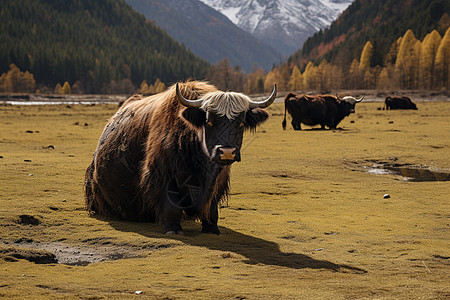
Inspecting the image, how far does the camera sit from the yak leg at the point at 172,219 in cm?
781

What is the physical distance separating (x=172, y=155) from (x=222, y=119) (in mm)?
1099

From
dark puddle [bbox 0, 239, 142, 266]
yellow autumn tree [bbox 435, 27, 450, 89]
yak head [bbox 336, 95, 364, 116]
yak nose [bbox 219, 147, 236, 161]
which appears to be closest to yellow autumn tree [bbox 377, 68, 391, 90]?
yellow autumn tree [bbox 435, 27, 450, 89]

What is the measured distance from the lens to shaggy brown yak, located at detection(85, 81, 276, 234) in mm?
7207

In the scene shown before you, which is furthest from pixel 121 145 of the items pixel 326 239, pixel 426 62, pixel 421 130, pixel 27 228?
pixel 426 62

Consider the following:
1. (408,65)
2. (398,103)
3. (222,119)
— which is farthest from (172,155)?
(408,65)

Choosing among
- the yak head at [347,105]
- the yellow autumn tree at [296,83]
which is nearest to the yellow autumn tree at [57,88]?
the yellow autumn tree at [296,83]

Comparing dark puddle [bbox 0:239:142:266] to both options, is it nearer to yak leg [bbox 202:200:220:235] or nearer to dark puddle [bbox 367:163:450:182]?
yak leg [bbox 202:200:220:235]

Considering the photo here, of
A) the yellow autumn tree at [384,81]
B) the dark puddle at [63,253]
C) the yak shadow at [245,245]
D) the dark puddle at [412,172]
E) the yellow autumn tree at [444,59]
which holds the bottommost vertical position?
the dark puddle at [412,172]

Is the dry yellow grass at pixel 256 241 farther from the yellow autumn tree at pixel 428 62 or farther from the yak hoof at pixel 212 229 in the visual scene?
the yellow autumn tree at pixel 428 62

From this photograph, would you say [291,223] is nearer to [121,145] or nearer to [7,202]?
[121,145]

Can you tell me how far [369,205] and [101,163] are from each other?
201 inches

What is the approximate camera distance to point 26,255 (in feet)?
20.3

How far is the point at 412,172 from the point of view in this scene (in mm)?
15336

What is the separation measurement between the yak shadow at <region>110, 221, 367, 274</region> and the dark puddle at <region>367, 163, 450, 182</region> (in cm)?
781
